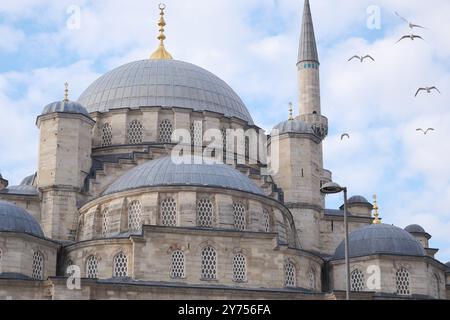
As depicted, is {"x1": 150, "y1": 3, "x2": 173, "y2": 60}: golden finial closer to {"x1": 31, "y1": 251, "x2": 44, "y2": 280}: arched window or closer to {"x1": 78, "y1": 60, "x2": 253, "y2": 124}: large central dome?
{"x1": 78, "y1": 60, "x2": 253, "y2": 124}: large central dome

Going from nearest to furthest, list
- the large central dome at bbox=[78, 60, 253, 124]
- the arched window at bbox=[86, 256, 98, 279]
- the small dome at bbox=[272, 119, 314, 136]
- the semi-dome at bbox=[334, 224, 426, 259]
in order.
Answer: the arched window at bbox=[86, 256, 98, 279] → the semi-dome at bbox=[334, 224, 426, 259] → the small dome at bbox=[272, 119, 314, 136] → the large central dome at bbox=[78, 60, 253, 124]

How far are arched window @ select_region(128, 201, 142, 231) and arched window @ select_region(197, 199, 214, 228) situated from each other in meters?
2.20

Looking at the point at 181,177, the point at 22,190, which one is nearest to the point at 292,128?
the point at 181,177

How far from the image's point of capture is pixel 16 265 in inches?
1294

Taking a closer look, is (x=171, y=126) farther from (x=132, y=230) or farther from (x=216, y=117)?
(x=132, y=230)

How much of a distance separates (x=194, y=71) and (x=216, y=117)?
457 centimetres

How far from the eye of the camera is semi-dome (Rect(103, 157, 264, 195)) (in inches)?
1394

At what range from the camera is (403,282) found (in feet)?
118

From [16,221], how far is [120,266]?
415 cm

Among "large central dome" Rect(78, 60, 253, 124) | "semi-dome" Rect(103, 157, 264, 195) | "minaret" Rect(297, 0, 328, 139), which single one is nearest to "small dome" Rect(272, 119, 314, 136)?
"large central dome" Rect(78, 60, 253, 124)

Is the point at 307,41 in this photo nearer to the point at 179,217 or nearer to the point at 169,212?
the point at 169,212

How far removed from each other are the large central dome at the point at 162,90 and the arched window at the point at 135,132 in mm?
1193

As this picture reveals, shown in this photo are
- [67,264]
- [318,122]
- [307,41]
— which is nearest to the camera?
[67,264]
